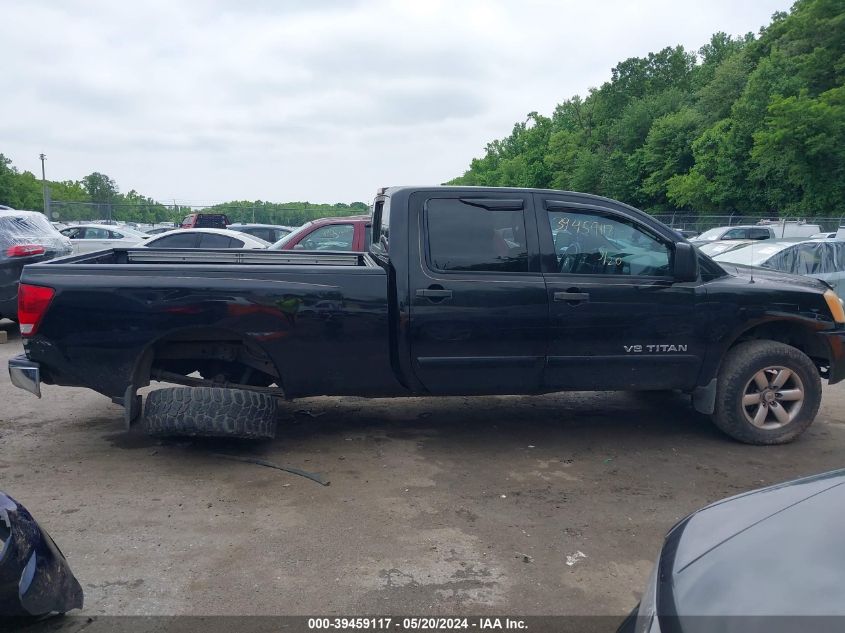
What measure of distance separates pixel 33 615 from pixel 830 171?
46808mm

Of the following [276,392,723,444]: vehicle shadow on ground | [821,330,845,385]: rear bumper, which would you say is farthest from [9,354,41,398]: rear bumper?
[821,330,845,385]: rear bumper

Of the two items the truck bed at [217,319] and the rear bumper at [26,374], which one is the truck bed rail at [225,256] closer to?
the truck bed at [217,319]

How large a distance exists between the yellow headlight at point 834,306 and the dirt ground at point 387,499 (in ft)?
3.34

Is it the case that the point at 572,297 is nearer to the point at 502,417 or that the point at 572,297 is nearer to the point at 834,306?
the point at 502,417

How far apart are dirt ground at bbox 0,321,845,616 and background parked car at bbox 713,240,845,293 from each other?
4.53 meters

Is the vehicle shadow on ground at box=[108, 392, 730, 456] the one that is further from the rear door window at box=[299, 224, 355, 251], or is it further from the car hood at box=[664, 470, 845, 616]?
the rear door window at box=[299, 224, 355, 251]

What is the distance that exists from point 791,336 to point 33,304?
573 cm

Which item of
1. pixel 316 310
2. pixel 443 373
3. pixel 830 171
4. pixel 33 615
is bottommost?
pixel 33 615

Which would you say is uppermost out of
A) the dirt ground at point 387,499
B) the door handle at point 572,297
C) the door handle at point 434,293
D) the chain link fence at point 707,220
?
the chain link fence at point 707,220

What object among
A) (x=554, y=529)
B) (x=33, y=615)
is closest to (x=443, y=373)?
(x=554, y=529)

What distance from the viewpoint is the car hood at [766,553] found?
1782 mm

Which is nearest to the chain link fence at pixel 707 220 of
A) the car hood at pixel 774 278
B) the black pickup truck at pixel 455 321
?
the car hood at pixel 774 278

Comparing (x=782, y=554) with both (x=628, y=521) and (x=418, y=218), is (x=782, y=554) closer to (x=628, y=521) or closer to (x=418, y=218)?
(x=628, y=521)

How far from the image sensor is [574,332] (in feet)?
17.0
